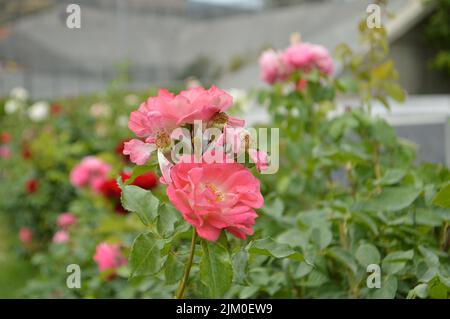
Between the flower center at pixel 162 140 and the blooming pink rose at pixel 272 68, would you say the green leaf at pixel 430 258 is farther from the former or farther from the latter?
the blooming pink rose at pixel 272 68

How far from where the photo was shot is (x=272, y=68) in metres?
1.55

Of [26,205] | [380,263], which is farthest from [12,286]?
[380,263]

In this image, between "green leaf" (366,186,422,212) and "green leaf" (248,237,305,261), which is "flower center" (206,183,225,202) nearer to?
"green leaf" (248,237,305,261)

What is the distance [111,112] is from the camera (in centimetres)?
468

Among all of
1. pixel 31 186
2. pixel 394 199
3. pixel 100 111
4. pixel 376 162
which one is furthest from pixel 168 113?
pixel 100 111

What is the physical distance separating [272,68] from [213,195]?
101 centimetres

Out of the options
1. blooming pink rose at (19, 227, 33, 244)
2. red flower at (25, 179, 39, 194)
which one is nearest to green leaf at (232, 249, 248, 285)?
red flower at (25, 179, 39, 194)

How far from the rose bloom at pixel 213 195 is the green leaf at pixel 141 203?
0.08 meters

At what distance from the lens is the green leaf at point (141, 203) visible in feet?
2.17

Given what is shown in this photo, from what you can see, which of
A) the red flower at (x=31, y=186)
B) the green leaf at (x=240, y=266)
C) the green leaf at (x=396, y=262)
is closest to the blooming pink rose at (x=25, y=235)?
the red flower at (x=31, y=186)

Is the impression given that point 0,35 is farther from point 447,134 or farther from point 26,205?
point 447,134

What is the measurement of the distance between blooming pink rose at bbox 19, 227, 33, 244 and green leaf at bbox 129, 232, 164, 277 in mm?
3229

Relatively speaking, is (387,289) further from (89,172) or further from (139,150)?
(89,172)

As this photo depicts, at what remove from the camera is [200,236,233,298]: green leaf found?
62 cm
